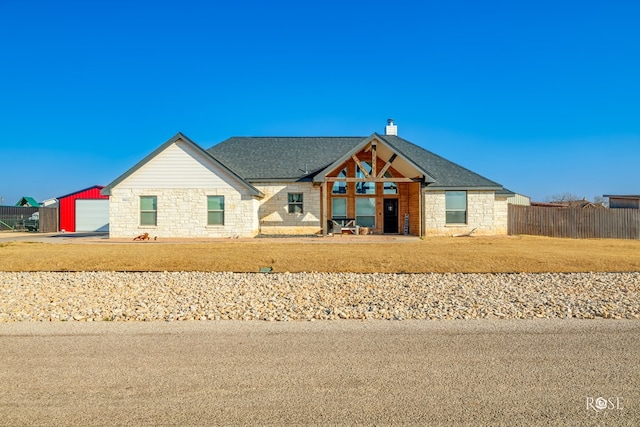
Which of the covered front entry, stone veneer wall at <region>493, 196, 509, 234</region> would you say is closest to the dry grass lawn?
stone veneer wall at <region>493, 196, 509, 234</region>

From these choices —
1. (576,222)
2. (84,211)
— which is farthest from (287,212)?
(84,211)

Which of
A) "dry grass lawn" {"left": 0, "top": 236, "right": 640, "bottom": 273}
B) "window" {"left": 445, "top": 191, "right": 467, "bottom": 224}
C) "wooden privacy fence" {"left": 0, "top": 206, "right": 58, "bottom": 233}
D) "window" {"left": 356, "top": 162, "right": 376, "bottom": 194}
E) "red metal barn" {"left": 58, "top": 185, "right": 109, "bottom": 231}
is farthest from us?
"red metal barn" {"left": 58, "top": 185, "right": 109, "bottom": 231}

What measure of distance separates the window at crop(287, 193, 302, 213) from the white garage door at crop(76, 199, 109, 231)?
772 inches

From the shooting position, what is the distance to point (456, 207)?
77.6ft

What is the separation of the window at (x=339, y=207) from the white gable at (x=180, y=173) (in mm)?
5385

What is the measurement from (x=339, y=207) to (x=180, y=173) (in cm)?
859

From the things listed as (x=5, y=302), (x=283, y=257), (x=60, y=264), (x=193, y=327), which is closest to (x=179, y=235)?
(x=60, y=264)

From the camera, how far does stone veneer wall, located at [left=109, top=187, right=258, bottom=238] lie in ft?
70.6

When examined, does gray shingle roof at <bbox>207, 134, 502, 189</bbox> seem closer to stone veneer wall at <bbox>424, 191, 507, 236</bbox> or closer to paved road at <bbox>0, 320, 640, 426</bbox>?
stone veneer wall at <bbox>424, 191, 507, 236</bbox>

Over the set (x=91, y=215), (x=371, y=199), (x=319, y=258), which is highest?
→ (x=371, y=199)

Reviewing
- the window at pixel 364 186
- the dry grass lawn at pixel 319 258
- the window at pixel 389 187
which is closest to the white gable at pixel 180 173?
the dry grass lawn at pixel 319 258

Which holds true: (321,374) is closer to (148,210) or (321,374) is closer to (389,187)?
(148,210)

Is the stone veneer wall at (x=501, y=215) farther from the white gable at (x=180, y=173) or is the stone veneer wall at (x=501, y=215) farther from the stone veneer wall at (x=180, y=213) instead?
the white gable at (x=180, y=173)

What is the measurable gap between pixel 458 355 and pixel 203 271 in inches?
392
